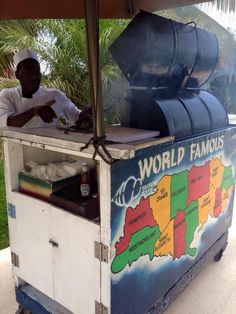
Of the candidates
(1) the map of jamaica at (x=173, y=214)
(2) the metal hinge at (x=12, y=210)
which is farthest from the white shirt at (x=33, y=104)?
(1) the map of jamaica at (x=173, y=214)

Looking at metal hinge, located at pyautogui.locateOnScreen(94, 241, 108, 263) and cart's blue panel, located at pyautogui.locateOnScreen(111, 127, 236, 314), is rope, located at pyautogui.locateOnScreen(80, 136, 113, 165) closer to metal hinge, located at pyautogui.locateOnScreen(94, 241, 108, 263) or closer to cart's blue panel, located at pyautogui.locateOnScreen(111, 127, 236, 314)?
cart's blue panel, located at pyautogui.locateOnScreen(111, 127, 236, 314)

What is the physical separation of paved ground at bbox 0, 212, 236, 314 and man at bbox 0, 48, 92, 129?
1.37 m

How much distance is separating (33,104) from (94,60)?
143 cm

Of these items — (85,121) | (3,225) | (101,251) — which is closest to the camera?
(101,251)

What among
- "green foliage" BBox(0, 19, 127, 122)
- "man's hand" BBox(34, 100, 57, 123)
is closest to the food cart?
"man's hand" BBox(34, 100, 57, 123)

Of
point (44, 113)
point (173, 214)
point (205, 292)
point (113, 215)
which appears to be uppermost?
point (44, 113)

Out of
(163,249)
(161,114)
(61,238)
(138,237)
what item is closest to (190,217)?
(163,249)

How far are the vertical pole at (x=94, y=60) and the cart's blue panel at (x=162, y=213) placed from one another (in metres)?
0.25

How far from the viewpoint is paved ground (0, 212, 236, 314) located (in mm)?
2367

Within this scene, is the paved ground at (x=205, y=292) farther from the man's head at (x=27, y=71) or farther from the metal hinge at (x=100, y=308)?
the man's head at (x=27, y=71)

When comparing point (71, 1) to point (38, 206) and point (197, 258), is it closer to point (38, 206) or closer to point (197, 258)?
point (38, 206)

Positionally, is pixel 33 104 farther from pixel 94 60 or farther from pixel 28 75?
pixel 94 60

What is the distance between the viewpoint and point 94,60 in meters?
1.38

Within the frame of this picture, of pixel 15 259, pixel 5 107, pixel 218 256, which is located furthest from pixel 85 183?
pixel 218 256
